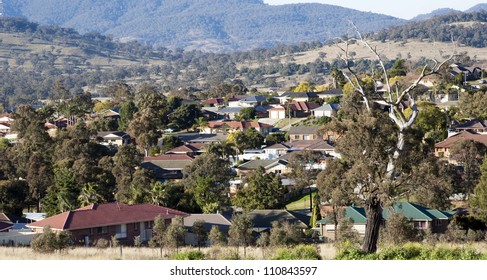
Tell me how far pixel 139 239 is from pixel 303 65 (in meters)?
112


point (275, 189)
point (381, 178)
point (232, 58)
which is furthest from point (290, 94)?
point (232, 58)

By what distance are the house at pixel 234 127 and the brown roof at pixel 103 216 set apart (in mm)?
29697

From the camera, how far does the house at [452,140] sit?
44281 mm

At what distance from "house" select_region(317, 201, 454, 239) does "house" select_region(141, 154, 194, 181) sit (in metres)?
16.4

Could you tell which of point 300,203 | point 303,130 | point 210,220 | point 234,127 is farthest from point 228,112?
point 210,220

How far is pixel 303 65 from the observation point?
13875 cm

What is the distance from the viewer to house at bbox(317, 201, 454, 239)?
29.2m

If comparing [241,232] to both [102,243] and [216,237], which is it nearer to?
[216,237]

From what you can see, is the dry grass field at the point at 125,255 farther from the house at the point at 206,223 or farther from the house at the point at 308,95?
the house at the point at 308,95

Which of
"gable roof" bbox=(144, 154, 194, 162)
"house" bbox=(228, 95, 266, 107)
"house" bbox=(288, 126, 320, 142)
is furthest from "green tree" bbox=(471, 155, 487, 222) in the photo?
"house" bbox=(228, 95, 266, 107)

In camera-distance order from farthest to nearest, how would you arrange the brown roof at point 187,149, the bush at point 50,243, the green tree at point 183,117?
1. the green tree at point 183,117
2. the brown roof at point 187,149
3. the bush at point 50,243

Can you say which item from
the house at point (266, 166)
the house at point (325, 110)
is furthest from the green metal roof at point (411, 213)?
the house at point (325, 110)

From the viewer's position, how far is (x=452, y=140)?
46.1 meters
